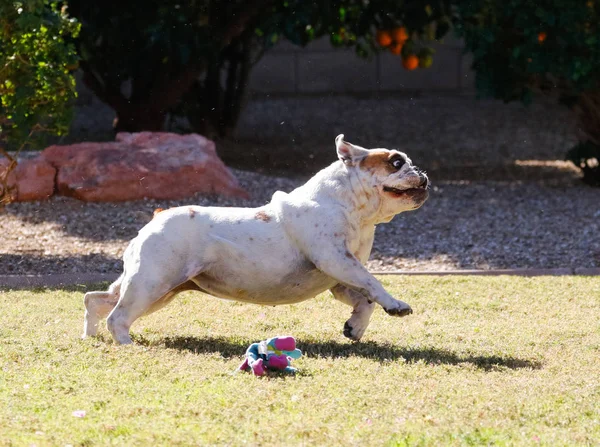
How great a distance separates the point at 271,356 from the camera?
Answer: 538 centimetres

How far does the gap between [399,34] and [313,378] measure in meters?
10.1

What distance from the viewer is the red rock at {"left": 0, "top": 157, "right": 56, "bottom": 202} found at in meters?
11.4

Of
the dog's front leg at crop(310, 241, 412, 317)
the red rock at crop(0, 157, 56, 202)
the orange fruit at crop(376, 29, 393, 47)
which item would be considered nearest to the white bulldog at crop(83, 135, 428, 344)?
the dog's front leg at crop(310, 241, 412, 317)

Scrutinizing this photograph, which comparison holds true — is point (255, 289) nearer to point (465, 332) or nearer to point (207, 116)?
point (465, 332)

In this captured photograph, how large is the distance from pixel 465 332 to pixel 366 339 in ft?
2.20

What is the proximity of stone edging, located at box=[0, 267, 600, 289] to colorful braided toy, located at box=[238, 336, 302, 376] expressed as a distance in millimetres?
3222

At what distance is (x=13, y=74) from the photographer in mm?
9258

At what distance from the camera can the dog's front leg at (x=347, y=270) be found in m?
5.87

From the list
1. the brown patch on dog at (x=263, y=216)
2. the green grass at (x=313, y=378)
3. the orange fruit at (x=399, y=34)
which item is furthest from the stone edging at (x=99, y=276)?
the orange fruit at (x=399, y=34)

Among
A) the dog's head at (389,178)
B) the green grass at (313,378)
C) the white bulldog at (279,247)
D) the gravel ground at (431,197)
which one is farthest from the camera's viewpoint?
the gravel ground at (431,197)

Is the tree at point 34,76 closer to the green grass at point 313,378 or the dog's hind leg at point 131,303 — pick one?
the green grass at point 313,378

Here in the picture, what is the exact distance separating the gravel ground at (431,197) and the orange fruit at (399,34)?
5.87 ft

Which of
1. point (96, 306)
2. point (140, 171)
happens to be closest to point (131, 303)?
point (96, 306)

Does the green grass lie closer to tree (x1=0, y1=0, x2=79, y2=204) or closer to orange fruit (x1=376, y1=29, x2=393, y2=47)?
tree (x1=0, y1=0, x2=79, y2=204)
